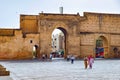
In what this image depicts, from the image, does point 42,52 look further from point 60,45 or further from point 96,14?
point 60,45

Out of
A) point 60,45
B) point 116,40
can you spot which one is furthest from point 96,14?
point 60,45

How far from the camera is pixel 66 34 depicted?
165 feet

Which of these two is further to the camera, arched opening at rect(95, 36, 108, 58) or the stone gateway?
arched opening at rect(95, 36, 108, 58)

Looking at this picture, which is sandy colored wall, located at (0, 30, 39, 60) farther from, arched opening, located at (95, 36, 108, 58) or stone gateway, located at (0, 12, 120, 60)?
arched opening, located at (95, 36, 108, 58)

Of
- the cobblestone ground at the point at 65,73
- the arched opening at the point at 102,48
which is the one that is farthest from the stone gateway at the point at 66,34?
the cobblestone ground at the point at 65,73

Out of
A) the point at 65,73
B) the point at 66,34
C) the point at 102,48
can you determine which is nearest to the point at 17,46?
the point at 66,34

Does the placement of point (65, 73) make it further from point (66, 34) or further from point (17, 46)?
point (66, 34)

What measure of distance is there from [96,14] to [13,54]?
13580 millimetres

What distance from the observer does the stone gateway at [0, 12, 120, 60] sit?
47250 millimetres

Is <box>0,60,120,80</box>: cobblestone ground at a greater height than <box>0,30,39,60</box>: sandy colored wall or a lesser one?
lesser

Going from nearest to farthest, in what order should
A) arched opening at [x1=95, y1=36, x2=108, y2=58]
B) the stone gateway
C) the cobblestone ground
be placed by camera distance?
1. the cobblestone ground
2. the stone gateway
3. arched opening at [x1=95, y1=36, x2=108, y2=58]

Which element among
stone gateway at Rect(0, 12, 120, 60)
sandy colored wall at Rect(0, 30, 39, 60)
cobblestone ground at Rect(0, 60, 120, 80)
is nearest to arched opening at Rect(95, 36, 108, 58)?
stone gateway at Rect(0, 12, 120, 60)

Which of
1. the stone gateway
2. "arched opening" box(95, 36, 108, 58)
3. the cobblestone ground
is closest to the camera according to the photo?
the cobblestone ground

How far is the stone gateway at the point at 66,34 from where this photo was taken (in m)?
47.2
